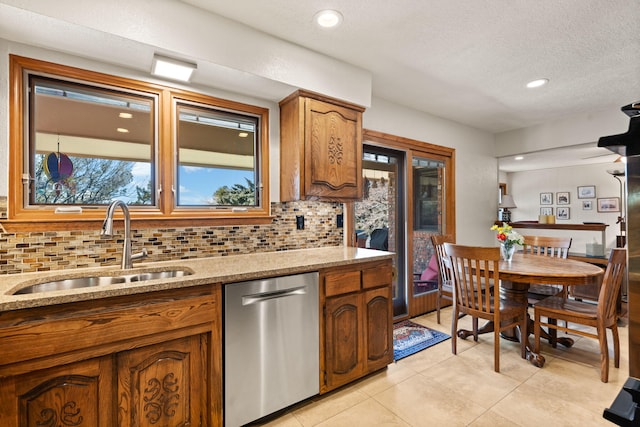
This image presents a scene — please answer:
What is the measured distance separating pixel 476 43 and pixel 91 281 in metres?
3.00

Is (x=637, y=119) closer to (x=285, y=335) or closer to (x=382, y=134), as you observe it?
(x=285, y=335)

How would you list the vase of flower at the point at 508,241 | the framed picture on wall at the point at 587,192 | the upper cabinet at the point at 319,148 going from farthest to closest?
1. the framed picture on wall at the point at 587,192
2. the vase of flower at the point at 508,241
3. the upper cabinet at the point at 319,148

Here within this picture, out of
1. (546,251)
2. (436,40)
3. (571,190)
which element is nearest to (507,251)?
(546,251)

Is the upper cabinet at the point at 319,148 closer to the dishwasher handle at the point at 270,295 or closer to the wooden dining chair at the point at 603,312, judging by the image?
the dishwasher handle at the point at 270,295

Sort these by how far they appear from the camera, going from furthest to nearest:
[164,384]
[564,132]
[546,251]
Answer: [564,132], [546,251], [164,384]

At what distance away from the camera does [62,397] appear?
1.26 metres

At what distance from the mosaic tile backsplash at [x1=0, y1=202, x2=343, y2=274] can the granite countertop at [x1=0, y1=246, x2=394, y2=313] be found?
62 millimetres

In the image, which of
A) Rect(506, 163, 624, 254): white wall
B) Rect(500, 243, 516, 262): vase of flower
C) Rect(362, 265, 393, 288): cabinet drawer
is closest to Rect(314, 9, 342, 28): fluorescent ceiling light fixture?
Rect(362, 265, 393, 288): cabinet drawer

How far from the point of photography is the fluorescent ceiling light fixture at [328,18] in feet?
6.14

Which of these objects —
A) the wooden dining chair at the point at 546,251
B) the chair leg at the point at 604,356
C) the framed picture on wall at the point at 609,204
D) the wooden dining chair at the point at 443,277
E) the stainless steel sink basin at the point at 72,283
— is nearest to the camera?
the stainless steel sink basin at the point at 72,283

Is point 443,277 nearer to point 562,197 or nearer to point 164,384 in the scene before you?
point 164,384

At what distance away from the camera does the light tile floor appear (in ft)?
5.95

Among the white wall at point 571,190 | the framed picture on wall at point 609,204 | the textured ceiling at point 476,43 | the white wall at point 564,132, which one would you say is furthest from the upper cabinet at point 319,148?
the framed picture on wall at point 609,204

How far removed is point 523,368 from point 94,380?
9.37 feet
